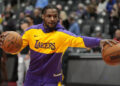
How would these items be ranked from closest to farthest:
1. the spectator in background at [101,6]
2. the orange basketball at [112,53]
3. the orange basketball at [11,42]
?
1. the orange basketball at [112,53]
2. the orange basketball at [11,42]
3. the spectator in background at [101,6]

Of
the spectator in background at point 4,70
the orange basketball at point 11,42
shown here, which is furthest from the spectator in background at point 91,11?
the orange basketball at point 11,42

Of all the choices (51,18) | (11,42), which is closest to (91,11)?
(51,18)

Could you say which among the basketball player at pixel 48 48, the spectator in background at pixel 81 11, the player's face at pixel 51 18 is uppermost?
the spectator in background at pixel 81 11

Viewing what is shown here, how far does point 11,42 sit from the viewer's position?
3.78 meters

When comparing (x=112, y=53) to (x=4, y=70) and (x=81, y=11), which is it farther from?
(x=81, y=11)

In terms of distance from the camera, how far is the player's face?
3891mm

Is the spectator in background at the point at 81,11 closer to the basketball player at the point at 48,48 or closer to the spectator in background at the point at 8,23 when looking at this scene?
the spectator in background at the point at 8,23

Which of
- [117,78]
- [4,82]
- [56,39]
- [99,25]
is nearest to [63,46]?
[56,39]

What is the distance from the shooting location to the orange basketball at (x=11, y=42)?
3.77 m

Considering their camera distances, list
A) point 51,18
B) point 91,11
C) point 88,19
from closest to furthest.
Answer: point 51,18
point 91,11
point 88,19

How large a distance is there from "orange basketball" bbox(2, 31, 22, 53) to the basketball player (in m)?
0.28

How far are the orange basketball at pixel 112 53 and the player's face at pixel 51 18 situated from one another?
991 mm

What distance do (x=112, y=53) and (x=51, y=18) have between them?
117cm

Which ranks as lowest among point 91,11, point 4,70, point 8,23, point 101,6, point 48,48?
point 4,70
